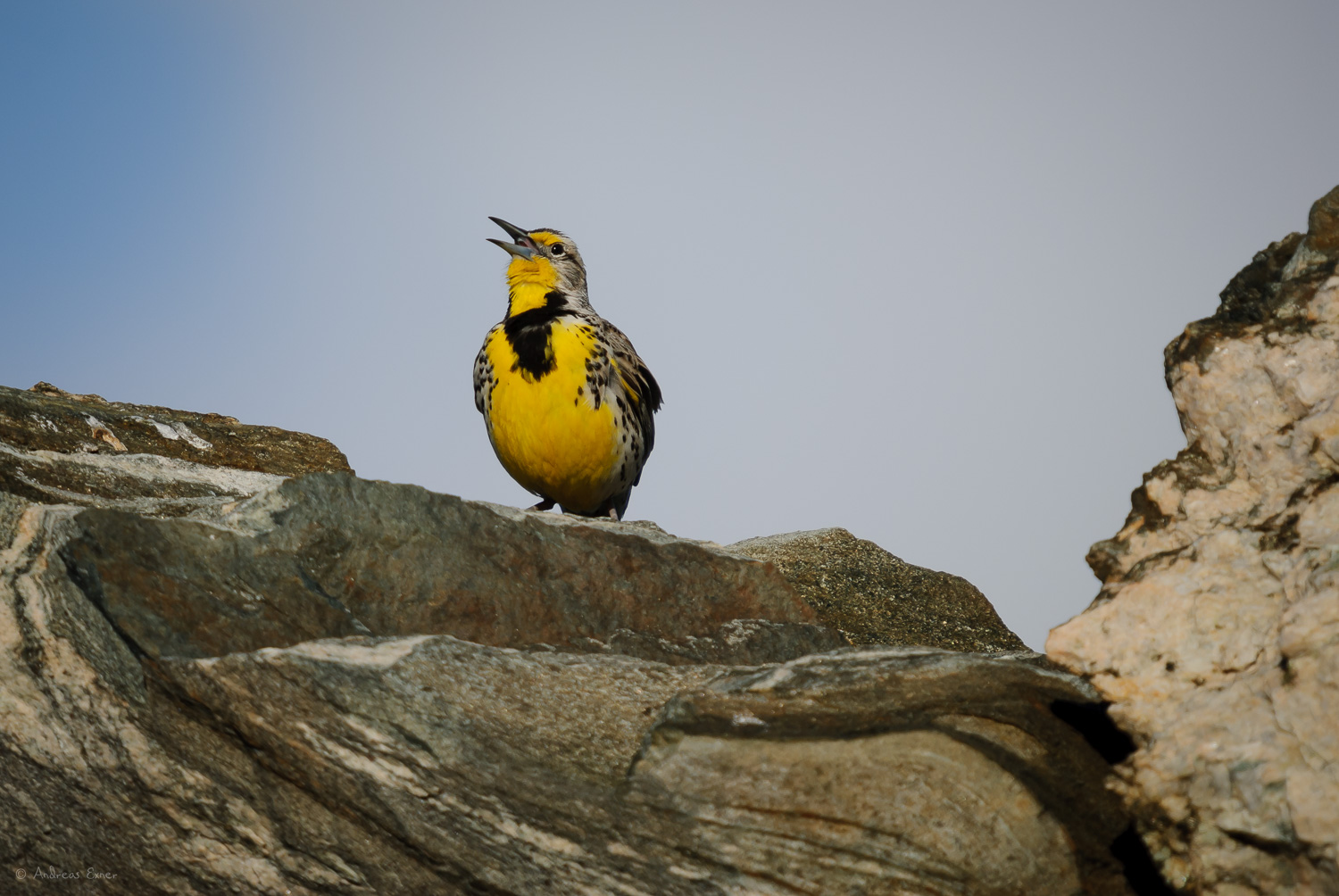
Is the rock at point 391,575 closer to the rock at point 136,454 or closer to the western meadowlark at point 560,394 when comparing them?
the rock at point 136,454

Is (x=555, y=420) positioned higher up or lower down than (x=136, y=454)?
higher up

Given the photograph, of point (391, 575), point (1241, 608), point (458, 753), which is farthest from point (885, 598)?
point (458, 753)

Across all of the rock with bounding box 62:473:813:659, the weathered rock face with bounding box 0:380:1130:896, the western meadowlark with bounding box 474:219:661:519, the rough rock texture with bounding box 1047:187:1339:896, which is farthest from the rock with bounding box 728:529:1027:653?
the rough rock texture with bounding box 1047:187:1339:896

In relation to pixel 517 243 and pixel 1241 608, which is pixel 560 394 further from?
pixel 1241 608

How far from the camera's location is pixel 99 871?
382 centimetres

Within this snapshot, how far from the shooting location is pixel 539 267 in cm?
856

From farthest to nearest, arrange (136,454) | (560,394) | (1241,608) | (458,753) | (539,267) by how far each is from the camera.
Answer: (539,267)
(560,394)
(136,454)
(458,753)
(1241,608)

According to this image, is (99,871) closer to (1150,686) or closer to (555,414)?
(1150,686)

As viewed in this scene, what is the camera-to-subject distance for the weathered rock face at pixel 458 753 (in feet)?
11.4

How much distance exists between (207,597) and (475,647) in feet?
3.27

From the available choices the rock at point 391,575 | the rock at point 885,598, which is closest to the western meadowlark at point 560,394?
the rock at point 885,598

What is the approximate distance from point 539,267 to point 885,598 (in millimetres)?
3647

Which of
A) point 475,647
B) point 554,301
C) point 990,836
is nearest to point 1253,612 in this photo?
point 990,836

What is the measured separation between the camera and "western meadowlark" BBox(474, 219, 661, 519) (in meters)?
7.57
